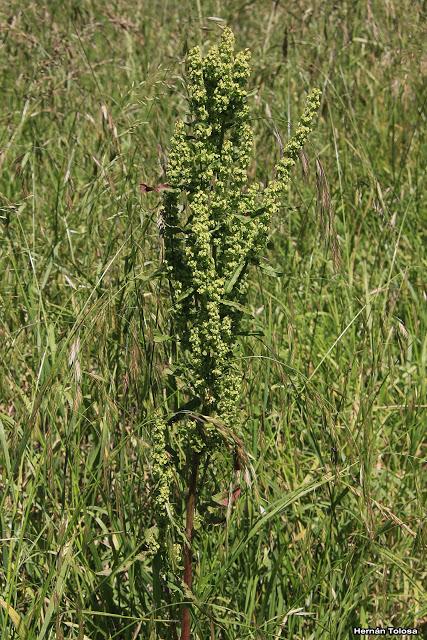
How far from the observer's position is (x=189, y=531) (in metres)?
1.83

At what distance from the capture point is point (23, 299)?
255cm

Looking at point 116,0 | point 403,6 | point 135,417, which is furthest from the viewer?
point 116,0

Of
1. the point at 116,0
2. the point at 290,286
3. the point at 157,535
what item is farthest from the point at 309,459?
the point at 116,0

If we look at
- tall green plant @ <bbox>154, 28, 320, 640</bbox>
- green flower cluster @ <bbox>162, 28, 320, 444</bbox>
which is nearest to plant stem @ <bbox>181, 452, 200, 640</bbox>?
tall green plant @ <bbox>154, 28, 320, 640</bbox>

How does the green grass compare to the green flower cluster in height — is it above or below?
below

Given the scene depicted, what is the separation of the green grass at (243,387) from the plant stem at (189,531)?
0.03 metres

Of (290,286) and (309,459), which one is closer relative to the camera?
(309,459)

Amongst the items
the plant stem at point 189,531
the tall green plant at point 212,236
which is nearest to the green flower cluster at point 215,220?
the tall green plant at point 212,236

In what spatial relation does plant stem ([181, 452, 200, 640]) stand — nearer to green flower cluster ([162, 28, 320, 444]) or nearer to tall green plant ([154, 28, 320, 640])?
tall green plant ([154, 28, 320, 640])

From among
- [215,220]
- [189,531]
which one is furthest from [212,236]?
[189,531]

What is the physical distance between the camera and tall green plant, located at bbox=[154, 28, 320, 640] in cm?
172

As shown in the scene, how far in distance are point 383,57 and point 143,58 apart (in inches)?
43.2

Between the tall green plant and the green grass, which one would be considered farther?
the green grass

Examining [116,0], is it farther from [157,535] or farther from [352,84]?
[157,535]
